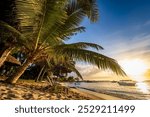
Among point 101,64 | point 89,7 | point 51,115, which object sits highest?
point 89,7

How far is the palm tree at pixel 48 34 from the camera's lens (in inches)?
319

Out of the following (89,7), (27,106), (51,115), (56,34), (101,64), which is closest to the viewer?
(51,115)

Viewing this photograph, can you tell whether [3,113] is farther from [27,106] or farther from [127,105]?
[127,105]

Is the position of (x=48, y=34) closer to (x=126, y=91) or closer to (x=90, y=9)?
(x=90, y=9)

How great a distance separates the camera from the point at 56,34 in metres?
9.22

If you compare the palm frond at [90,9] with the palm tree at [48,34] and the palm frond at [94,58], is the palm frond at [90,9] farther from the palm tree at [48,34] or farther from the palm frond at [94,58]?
the palm frond at [94,58]

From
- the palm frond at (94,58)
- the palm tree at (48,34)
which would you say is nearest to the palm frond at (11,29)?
the palm tree at (48,34)

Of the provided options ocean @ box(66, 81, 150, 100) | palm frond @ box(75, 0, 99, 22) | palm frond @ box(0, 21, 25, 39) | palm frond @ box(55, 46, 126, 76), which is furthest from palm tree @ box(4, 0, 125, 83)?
ocean @ box(66, 81, 150, 100)

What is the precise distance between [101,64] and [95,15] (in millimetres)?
4037

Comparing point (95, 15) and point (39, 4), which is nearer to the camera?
point (39, 4)

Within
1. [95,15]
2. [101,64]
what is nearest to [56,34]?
[101,64]

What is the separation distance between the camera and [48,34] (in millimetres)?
9016

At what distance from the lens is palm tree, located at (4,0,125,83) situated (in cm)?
810

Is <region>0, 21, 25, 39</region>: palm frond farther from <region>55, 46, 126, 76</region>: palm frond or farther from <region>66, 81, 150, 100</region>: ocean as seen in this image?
<region>66, 81, 150, 100</region>: ocean
